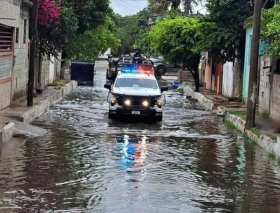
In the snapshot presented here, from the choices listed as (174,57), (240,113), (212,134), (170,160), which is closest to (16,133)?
(170,160)

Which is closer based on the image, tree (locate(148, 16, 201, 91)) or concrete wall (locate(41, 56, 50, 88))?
concrete wall (locate(41, 56, 50, 88))

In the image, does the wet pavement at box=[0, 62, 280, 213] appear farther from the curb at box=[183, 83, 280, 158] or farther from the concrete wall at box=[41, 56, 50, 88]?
the concrete wall at box=[41, 56, 50, 88]

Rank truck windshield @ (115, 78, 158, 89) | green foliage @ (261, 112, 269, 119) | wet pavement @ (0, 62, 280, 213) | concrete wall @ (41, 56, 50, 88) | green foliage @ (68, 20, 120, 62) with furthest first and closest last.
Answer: green foliage @ (68, 20, 120, 62), concrete wall @ (41, 56, 50, 88), truck windshield @ (115, 78, 158, 89), green foliage @ (261, 112, 269, 119), wet pavement @ (0, 62, 280, 213)

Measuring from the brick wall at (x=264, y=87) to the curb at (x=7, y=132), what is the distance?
10060 mm

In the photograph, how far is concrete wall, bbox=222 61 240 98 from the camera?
1171 inches

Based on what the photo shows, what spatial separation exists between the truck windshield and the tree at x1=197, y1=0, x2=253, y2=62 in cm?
588

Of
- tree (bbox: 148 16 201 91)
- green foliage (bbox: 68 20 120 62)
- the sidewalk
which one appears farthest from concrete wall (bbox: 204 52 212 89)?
the sidewalk

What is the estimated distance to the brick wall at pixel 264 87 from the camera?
2158cm

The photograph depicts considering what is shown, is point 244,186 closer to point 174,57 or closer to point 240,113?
point 240,113

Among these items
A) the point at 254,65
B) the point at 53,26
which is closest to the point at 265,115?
the point at 254,65

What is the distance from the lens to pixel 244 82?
27.3m

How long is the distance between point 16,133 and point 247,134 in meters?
7.09

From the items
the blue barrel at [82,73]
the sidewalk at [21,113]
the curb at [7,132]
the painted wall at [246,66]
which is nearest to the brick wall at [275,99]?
the painted wall at [246,66]

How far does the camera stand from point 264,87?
73.5 ft
